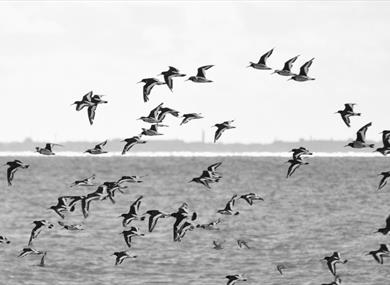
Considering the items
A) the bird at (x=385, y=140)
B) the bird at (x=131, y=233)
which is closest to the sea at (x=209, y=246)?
the bird at (x=131, y=233)

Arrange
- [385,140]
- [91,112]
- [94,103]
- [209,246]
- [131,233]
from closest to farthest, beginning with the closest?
[385,140] → [91,112] → [94,103] → [131,233] → [209,246]

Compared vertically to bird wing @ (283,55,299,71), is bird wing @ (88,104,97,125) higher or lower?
lower

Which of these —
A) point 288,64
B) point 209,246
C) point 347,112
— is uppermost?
point 288,64

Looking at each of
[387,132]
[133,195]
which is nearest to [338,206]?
[133,195]

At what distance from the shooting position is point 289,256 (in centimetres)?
7862

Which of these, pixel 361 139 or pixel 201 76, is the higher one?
pixel 201 76

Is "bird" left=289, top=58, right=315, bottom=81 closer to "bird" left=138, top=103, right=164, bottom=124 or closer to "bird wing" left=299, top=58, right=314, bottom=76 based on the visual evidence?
"bird wing" left=299, top=58, right=314, bottom=76

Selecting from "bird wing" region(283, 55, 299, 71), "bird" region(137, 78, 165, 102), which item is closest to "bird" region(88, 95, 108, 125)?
"bird" region(137, 78, 165, 102)

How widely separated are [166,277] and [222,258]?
9.99 m

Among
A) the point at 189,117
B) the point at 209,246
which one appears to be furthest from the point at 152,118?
the point at 209,246

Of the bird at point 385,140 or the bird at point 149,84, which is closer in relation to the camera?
the bird at point 385,140

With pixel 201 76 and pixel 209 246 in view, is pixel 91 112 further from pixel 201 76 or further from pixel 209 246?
pixel 209 246

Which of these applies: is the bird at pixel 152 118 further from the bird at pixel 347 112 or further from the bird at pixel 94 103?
the bird at pixel 347 112

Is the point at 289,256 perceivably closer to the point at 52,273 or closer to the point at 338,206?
the point at 52,273
